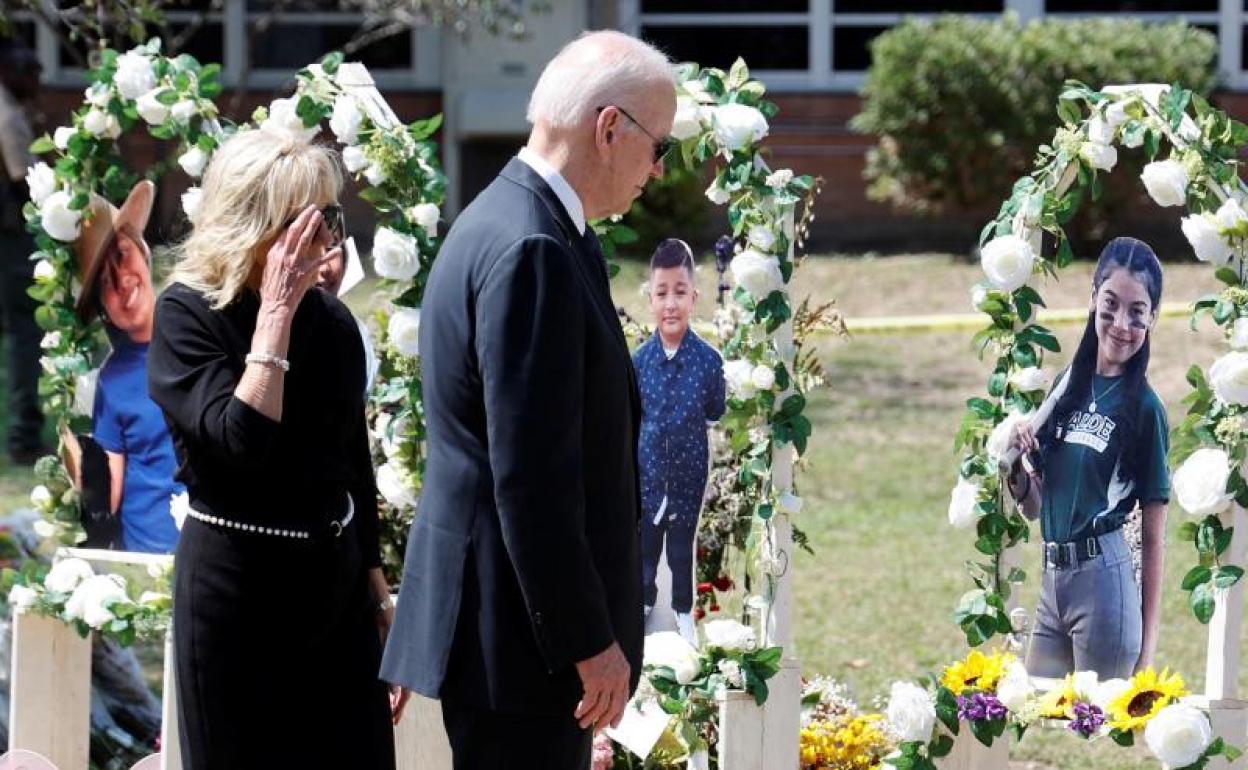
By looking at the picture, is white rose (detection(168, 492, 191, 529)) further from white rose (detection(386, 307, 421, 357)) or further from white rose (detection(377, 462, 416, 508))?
white rose (detection(386, 307, 421, 357))

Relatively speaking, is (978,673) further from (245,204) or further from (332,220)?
(245,204)

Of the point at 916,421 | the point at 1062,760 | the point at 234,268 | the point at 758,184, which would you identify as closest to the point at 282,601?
the point at 234,268

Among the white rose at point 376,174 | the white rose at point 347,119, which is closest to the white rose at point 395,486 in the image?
the white rose at point 376,174

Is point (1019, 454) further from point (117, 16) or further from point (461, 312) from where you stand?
point (117, 16)

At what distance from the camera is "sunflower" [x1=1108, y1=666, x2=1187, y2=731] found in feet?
12.9

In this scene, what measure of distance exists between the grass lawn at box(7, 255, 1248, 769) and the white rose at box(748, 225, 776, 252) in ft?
5.56

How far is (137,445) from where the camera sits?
482 centimetres

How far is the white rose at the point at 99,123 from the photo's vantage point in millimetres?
4812

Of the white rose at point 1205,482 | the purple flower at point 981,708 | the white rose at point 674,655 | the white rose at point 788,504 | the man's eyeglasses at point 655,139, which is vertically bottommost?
the purple flower at point 981,708

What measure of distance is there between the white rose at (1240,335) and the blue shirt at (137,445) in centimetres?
257

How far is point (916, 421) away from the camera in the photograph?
10.7 meters

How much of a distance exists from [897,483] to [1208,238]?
5.61 m

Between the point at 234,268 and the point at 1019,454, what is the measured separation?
1.74 metres

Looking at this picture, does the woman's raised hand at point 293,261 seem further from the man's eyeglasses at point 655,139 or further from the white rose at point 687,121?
the white rose at point 687,121
